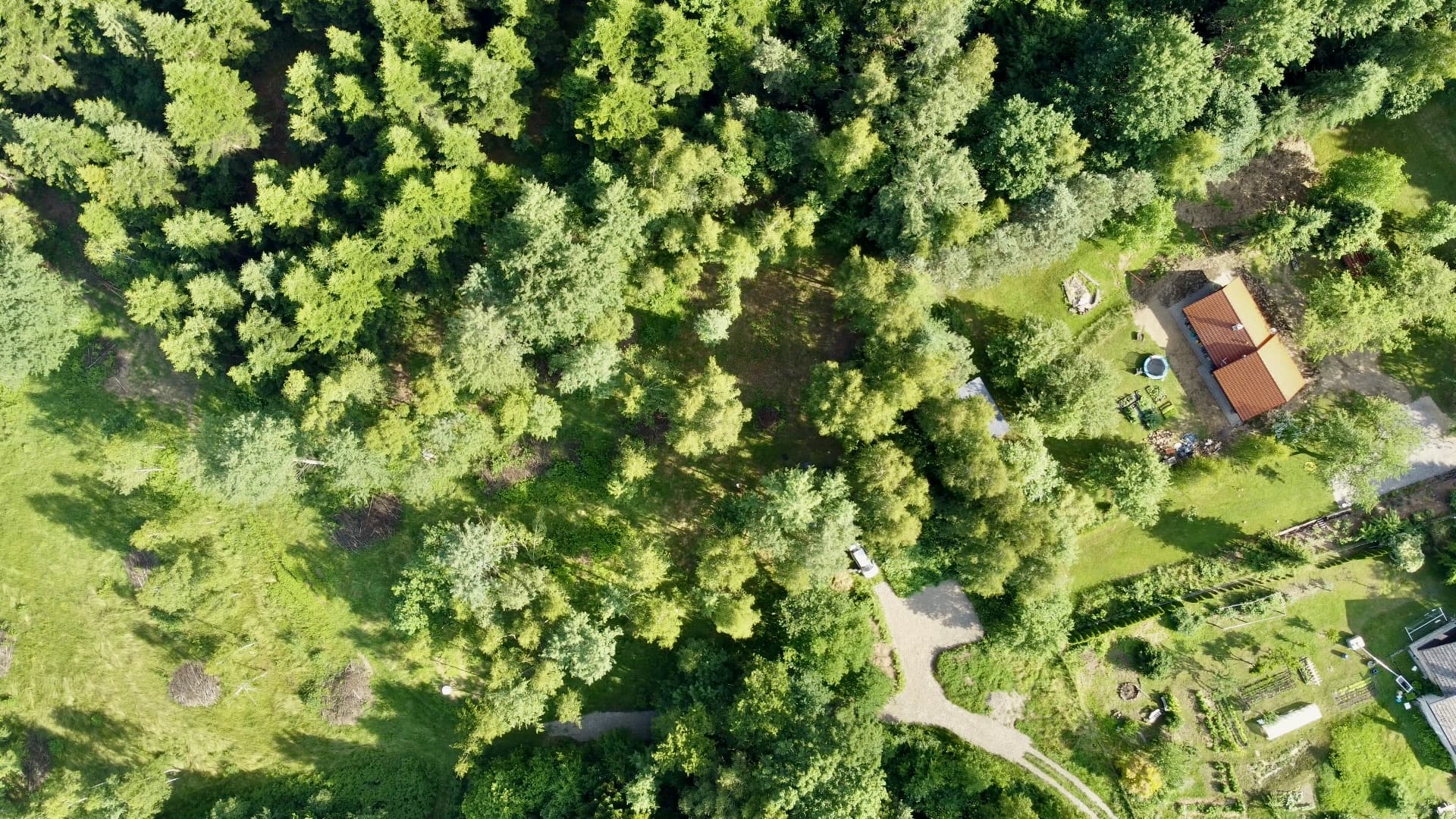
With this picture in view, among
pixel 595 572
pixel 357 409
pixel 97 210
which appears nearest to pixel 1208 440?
pixel 595 572

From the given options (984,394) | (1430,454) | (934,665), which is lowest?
(934,665)

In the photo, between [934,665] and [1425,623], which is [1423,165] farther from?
[934,665]

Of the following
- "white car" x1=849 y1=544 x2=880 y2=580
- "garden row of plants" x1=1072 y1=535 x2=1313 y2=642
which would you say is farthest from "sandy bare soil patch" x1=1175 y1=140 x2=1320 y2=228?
"white car" x1=849 y1=544 x2=880 y2=580

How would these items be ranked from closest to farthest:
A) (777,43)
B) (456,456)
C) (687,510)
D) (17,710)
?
1. (777,43)
2. (456,456)
3. (687,510)
4. (17,710)

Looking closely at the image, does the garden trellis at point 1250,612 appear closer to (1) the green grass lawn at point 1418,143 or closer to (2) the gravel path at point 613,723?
(1) the green grass lawn at point 1418,143

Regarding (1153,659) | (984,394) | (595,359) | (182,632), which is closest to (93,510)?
(182,632)

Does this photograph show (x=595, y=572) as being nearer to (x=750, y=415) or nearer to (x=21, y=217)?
(x=750, y=415)
